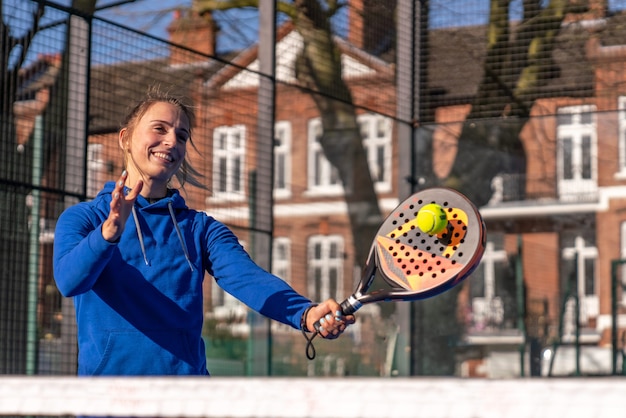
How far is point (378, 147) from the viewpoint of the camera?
1078cm

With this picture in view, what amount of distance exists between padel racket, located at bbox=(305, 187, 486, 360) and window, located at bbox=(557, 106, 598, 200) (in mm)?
4860

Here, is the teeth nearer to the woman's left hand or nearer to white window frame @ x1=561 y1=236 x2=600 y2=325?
the woman's left hand

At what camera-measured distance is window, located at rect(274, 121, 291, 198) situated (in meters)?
12.6

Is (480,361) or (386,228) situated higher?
(386,228)

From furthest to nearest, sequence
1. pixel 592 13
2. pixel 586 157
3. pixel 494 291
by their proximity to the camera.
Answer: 1. pixel 494 291
2. pixel 586 157
3. pixel 592 13

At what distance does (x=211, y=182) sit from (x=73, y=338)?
2.33 m

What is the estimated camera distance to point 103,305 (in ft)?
10.3

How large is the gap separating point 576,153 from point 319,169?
3670mm

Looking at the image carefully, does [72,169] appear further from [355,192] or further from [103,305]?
[355,192]

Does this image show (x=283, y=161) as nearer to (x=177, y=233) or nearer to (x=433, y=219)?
(x=433, y=219)

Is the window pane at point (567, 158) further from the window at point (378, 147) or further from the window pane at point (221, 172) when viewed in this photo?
the window pane at point (221, 172)

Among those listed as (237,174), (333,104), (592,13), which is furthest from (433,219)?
(333,104)

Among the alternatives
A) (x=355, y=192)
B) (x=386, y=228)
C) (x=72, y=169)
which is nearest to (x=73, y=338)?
(x=72, y=169)

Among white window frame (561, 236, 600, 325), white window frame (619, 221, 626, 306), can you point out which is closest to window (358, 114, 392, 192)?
white window frame (561, 236, 600, 325)
